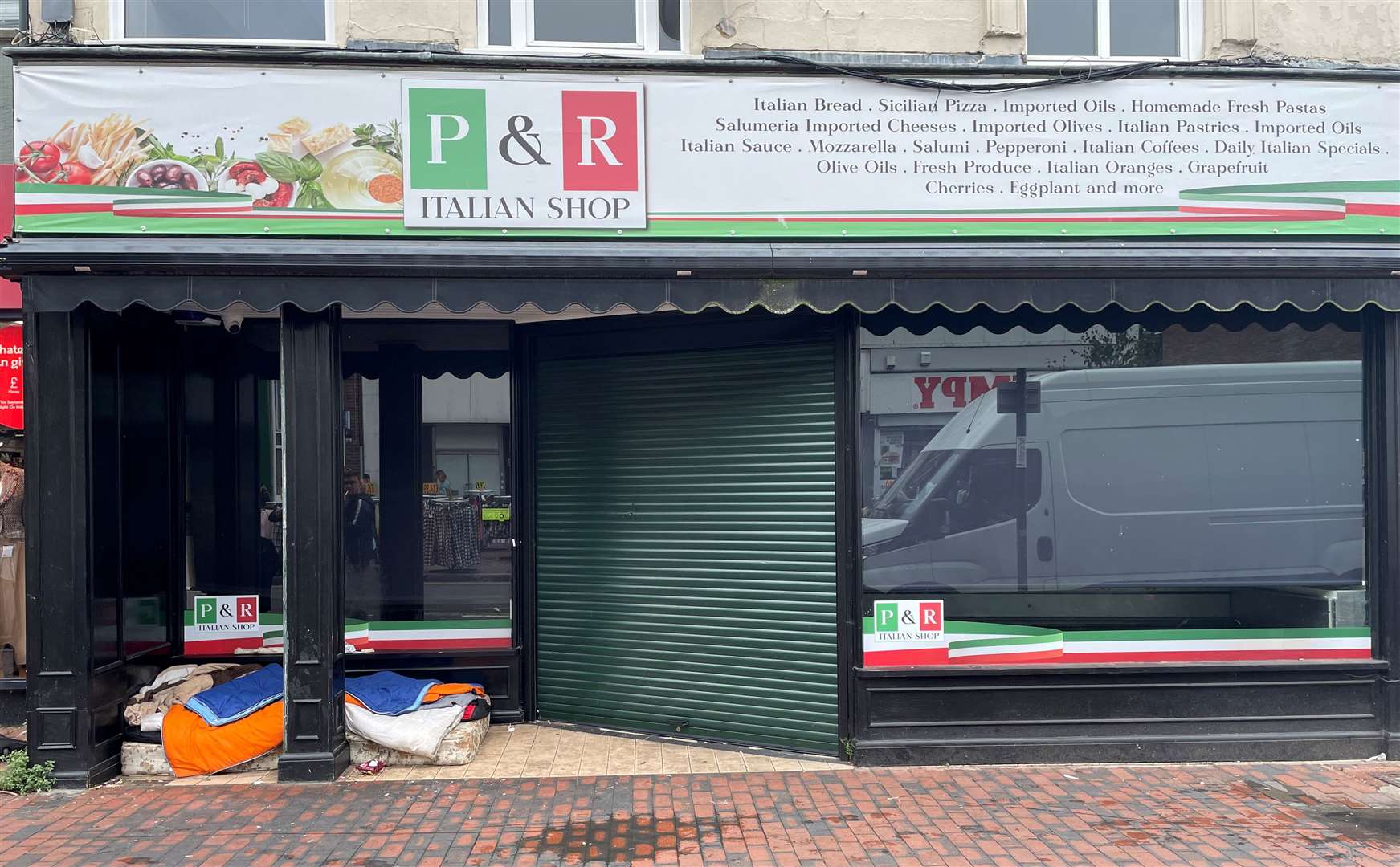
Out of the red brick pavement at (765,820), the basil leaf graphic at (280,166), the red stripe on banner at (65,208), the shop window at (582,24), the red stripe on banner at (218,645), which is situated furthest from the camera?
the red stripe on banner at (218,645)

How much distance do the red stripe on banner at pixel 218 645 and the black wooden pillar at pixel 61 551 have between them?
126 cm

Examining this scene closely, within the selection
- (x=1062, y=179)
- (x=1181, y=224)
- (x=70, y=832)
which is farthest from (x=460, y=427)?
(x=1181, y=224)

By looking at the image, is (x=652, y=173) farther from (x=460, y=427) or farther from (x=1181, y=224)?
(x=1181, y=224)

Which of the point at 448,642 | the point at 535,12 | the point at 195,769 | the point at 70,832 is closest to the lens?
the point at 70,832

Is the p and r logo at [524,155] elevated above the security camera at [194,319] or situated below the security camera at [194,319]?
above

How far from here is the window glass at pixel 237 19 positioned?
719 cm

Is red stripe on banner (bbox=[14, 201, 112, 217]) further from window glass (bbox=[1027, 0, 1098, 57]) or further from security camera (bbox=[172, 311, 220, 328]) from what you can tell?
window glass (bbox=[1027, 0, 1098, 57])

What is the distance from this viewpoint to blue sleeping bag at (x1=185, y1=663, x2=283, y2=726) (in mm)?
6887

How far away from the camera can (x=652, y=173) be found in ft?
22.5

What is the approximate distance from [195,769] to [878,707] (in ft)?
14.4

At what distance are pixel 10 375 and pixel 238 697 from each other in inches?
114

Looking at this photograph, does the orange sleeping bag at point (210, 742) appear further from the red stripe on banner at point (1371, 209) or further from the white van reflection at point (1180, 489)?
the red stripe on banner at point (1371, 209)

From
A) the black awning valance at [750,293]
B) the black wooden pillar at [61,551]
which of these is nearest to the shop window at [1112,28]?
the black awning valance at [750,293]

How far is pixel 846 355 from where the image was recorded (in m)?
7.04
